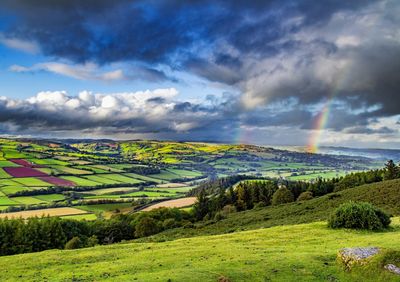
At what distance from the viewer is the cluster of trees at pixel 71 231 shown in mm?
97375

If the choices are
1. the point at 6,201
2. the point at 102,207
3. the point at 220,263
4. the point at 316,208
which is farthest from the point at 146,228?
the point at 6,201

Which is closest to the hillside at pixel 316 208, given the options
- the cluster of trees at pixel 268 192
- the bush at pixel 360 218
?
the bush at pixel 360 218

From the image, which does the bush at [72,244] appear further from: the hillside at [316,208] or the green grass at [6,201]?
the green grass at [6,201]

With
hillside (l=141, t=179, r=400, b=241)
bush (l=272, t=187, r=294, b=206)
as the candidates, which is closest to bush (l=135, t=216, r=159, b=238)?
hillside (l=141, t=179, r=400, b=241)

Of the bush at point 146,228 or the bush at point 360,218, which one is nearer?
the bush at point 360,218

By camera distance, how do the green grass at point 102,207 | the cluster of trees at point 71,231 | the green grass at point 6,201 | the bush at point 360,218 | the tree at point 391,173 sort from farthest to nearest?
the green grass at point 6,201
the green grass at point 102,207
the tree at point 391,173
the cluster of trees at point 71,231
the bush at point 360,218

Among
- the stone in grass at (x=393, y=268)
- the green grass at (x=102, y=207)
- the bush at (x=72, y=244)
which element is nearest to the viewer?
the stone in grass at (x=393, y=268)

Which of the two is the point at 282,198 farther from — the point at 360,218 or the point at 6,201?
the point at 6,201

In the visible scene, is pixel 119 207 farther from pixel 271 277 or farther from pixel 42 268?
pixel 271 277

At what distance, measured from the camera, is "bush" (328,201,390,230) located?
163ft

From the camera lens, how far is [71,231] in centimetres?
11588

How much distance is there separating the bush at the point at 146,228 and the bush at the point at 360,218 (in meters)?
83.1

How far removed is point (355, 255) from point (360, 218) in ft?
75.9

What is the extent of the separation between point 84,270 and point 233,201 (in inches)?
5574
